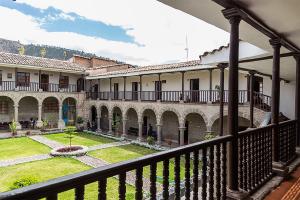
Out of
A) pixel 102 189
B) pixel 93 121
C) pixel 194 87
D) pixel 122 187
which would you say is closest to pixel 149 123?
pixel 194 87

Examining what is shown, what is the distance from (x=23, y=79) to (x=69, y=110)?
6285 millimetres

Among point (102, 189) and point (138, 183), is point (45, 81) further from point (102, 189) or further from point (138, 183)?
point (102, 189)

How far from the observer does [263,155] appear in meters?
4.92

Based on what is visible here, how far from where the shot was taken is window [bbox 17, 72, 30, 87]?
27.3m

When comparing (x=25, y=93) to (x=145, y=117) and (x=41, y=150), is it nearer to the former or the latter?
(x=41, y=150)

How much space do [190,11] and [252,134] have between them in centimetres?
221

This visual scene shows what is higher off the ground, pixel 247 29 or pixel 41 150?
pixel 247 29

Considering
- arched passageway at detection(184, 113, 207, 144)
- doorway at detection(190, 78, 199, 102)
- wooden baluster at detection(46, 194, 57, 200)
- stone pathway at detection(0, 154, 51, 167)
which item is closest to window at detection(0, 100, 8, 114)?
stone pathway at detection(0, 154, 51, 167)

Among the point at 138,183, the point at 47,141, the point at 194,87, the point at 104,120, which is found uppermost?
the point at 194,87

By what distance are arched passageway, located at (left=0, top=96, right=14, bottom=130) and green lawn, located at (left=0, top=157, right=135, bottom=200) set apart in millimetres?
13852

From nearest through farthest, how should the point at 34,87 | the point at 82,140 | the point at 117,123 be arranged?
the point at 82,140 → the point at 117,123 → the point at 34,87

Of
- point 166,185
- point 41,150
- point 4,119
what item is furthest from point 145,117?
point 166,185

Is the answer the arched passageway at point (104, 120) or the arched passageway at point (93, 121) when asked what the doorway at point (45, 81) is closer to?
the arched passageway at point (93, 121)

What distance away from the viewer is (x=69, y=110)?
3145 cm
